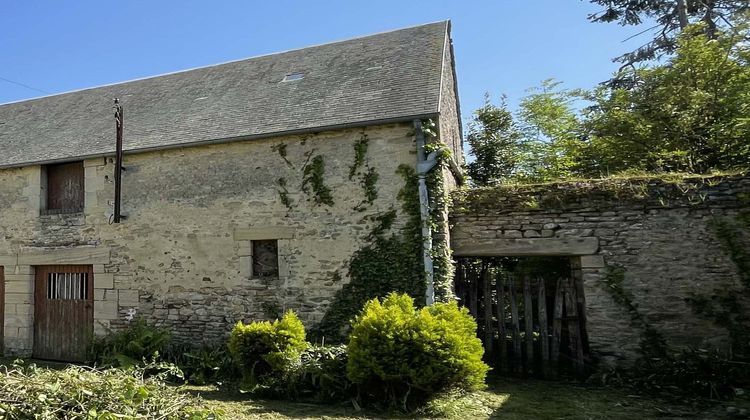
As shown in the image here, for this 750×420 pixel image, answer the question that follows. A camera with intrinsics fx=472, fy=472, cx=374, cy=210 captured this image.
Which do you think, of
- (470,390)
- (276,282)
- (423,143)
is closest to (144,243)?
(276,282)

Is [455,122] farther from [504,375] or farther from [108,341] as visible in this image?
[108,341]

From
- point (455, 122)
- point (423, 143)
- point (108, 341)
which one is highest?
point (455, 122)

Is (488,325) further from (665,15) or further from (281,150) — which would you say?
(665,15)

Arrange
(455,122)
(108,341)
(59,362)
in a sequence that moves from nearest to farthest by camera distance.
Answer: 1. (108,341)
2. (59,362)
3. (455,122)

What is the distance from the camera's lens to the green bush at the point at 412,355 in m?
5.01

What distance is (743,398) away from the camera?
5488 mm

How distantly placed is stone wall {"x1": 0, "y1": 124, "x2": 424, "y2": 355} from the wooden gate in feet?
6.58

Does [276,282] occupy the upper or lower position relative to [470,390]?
upper

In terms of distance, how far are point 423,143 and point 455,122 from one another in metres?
3.65

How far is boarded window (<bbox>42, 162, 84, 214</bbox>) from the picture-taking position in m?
9.20

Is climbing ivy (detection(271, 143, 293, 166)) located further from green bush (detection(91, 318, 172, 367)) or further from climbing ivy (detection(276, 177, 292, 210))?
green bush (detection(91, 318, 172, 367))

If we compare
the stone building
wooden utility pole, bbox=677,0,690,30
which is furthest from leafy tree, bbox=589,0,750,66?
the stone building

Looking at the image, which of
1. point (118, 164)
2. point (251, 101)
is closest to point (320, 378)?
point (118, 164)

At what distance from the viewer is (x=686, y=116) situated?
9773 mm
